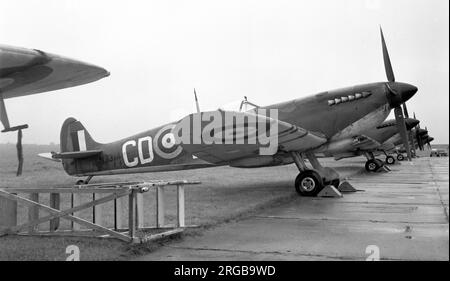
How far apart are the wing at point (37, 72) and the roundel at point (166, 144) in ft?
21.5

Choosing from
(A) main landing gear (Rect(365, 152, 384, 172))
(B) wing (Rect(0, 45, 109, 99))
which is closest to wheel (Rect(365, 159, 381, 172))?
(A) main landing gear (Rect(365, 152, 384, 172))

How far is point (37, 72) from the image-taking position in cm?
390

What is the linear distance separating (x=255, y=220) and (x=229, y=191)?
442cm

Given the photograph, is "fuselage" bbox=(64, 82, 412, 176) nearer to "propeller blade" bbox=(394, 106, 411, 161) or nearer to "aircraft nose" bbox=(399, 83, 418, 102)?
"propeller blade" bbox=(394, 106, 411, 161)

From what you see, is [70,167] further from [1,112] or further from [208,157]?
[1,112]

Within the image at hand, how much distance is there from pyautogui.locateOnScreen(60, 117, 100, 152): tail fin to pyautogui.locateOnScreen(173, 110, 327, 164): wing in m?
4.64

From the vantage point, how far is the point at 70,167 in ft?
42.8

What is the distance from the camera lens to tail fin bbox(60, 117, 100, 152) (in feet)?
42.7

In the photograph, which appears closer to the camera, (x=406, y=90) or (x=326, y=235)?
(x=326, y=235)

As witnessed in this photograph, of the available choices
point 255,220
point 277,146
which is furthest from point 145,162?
point 255,220

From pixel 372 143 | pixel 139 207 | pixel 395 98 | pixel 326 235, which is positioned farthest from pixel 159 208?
pixel 372 143

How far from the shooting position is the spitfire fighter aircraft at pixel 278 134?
8648mm

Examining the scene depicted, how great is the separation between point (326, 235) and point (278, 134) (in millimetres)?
4293

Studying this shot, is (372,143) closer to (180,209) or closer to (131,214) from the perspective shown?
(180,209)
